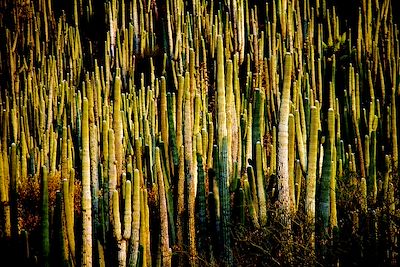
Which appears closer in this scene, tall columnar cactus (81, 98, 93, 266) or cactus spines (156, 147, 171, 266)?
tall columnar cactus (81, 98, 93, 266)

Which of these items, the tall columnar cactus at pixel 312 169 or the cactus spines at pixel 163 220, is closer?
the tall columnar cactus at pixel 312 169

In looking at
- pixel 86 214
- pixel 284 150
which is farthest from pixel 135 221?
pixel 284 150

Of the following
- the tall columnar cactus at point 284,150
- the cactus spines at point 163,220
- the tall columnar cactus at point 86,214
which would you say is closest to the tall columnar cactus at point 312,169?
the tall columnar cactus at point 284,150

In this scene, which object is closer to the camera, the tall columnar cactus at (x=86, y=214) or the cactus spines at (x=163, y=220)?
the tall columnar cactus at (x=86, y=214)

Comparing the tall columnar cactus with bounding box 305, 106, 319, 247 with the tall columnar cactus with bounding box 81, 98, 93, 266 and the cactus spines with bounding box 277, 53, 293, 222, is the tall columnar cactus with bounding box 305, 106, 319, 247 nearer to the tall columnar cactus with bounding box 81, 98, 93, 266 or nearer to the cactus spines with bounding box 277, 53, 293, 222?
the cactus spines with bounding box 277, 53, 293, 222

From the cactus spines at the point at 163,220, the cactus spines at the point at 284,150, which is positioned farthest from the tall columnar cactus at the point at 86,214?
the cactus spines at the point at 284,150

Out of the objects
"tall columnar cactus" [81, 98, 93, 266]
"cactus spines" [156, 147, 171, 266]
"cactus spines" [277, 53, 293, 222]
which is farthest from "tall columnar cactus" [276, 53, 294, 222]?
"tall columnar cactus" [81, 98, 93, 266]

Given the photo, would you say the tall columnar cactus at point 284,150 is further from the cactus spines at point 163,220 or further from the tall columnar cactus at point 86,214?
the tall columnar cactus at point 86,214

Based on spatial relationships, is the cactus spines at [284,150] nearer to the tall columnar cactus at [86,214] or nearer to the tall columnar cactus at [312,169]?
the tall columnar cactus at [312,169]

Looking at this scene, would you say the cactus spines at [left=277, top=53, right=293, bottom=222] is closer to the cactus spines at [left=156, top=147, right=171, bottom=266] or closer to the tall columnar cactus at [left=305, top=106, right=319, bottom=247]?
the tall columnar cactus at [left=305, top=106, right=319, bottom=247]

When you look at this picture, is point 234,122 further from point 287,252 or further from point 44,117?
point 44,117

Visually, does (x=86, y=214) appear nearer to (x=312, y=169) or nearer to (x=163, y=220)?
(x=163, y=220)

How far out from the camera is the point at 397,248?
1274 mm

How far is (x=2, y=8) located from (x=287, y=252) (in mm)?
5793
